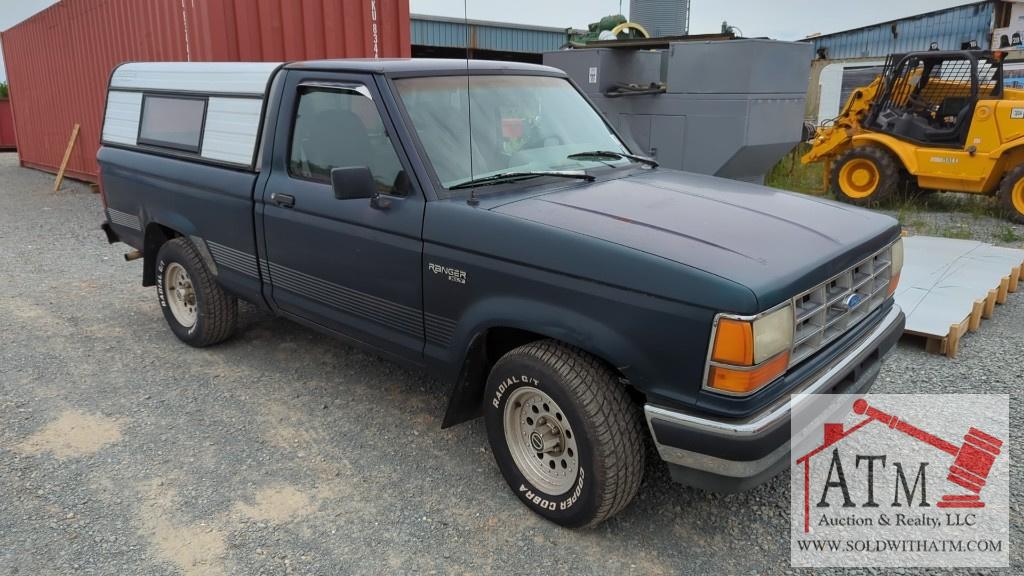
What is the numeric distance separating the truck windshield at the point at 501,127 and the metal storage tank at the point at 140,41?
4718 mm

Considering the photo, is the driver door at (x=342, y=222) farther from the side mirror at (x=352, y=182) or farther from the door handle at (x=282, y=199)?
the side mirror at (x=352, y=182)

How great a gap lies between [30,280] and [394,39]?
175 inches

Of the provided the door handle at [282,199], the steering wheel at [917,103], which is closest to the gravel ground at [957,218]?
the steering wheel at [917,103]

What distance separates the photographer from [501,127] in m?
3.48

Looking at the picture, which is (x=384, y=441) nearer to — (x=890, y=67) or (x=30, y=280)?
(x=30, y=280)

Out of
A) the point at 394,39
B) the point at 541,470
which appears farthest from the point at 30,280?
the point at 541,470

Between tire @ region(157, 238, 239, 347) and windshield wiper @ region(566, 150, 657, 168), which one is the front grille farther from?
tire @ region(157, 238, 239, 347)

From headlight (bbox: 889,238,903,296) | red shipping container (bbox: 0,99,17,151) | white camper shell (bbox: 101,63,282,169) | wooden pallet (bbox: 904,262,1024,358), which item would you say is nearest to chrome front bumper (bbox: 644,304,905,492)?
headlight (bbox: 889,238,903,296)

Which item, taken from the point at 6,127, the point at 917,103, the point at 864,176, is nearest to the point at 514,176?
the point at 864,176

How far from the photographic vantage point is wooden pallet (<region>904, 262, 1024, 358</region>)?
14.8 ft

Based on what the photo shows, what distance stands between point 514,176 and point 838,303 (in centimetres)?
146

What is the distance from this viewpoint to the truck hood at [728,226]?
2.46 metres

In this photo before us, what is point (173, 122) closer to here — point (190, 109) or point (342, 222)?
point (190, 109)

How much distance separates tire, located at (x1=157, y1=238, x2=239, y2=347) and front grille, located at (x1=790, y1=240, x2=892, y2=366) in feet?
11.4
